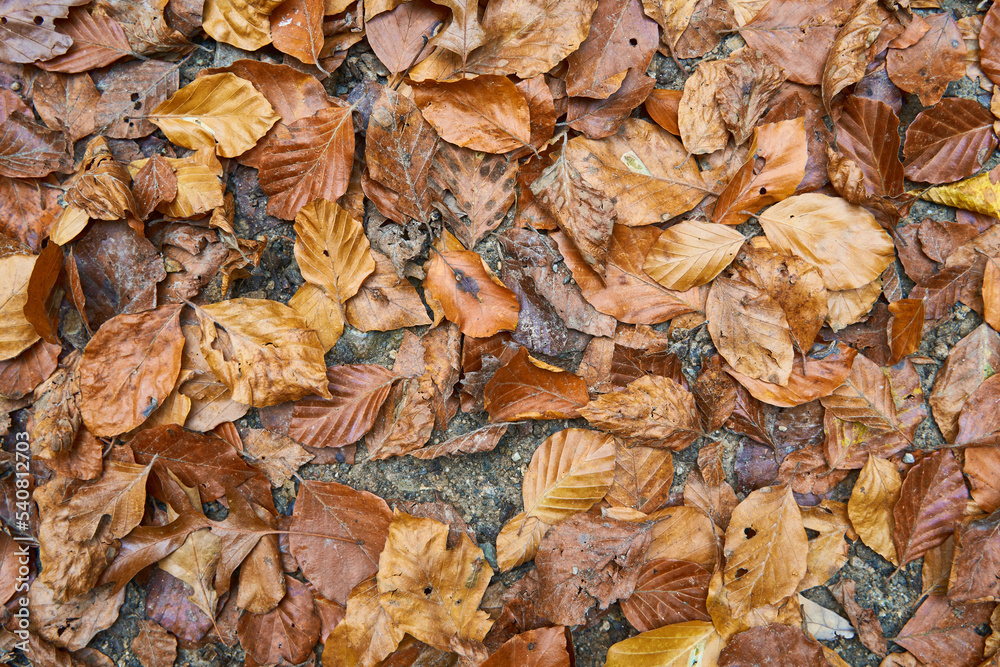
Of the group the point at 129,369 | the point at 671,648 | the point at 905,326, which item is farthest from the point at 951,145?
the point at 129,369

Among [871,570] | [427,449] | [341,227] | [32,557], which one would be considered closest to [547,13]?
[341,227]

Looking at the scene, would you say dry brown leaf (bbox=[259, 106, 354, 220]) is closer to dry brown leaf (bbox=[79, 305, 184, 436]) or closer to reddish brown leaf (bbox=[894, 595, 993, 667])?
dry brown leaf (bbox=[79, 305, 184, 436])

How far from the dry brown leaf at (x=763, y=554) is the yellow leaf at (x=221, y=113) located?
6.13 feet

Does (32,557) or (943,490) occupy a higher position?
(943,490)

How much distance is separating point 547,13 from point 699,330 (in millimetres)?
1062

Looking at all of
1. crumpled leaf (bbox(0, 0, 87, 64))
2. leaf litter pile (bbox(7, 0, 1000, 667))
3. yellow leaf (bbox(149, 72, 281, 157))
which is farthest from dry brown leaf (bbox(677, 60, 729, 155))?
crumpled leaf (bbox(0, 0, 87, 64))

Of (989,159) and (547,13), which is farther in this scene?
(989,159)

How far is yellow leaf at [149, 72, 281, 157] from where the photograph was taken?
1.71 metres

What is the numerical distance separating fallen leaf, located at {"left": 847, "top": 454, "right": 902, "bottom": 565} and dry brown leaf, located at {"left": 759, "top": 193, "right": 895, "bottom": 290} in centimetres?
57

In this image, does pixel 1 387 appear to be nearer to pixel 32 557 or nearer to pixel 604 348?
pixel 32 557

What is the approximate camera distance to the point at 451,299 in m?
Answer: 1.67

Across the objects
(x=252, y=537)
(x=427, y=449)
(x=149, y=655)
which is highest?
(x=427, y=449)

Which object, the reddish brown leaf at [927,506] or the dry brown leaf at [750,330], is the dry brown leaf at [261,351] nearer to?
the dry brown leaf at [750,330]

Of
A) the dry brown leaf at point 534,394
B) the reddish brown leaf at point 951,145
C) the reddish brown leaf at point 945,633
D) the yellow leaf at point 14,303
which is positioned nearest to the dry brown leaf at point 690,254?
the dry brown leaf at point 534,394
